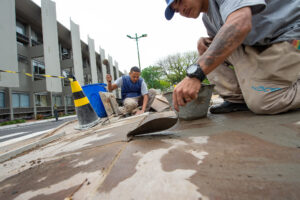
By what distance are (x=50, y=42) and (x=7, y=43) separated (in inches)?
127

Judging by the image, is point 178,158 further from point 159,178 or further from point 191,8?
point 191,8

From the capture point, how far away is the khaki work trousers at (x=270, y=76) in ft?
4.44

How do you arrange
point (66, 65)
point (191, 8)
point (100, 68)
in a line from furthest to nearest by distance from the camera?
point (100, 68) < point (66, 65) < point (191, 8)

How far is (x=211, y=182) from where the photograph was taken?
1.62 ft

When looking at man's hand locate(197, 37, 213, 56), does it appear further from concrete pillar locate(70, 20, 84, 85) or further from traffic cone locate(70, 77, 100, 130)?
concrete pillar locate(70, 20, 84, 85)

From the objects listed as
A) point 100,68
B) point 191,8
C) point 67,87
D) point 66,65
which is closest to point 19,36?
point 66,65

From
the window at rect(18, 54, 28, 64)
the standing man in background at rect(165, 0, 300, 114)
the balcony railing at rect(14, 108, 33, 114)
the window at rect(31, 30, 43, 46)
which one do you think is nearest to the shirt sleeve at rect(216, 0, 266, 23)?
the standing man in background at rect(165, 0, 300, 114)

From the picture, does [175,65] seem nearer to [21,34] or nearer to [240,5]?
[21,34]

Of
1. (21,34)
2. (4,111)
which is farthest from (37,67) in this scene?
(4,111)

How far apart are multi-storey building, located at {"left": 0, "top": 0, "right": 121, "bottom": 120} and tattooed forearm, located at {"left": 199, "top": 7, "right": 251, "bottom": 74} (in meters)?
12.6

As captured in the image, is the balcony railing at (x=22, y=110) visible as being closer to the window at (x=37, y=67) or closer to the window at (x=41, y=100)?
the window at (x=41, y=100)

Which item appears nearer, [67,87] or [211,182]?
[211,182]

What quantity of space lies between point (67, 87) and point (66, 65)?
2.26 m

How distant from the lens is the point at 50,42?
12.8 m
